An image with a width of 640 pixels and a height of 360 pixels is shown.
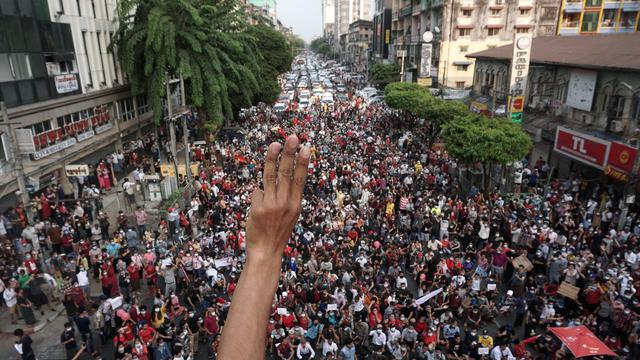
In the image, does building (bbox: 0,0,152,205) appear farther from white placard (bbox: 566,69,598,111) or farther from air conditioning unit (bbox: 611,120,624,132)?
white placard (bbox: 566,69,598,111)

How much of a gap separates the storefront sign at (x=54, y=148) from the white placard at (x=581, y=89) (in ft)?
88.0

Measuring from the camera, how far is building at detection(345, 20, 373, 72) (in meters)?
115

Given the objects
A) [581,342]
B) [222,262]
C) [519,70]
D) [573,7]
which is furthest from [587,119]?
[573,7]

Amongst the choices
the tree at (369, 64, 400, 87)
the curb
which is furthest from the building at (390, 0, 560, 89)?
the curb

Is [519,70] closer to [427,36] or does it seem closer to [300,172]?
[300,172]

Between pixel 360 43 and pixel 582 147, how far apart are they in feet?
358

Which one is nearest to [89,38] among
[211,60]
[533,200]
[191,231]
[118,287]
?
[211,60]

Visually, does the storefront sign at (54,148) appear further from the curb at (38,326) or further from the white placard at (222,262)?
the white placard at (222,262)

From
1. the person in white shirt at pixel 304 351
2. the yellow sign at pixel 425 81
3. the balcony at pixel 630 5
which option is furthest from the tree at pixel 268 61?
the balcony at pixel 630 5

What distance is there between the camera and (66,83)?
22.9m

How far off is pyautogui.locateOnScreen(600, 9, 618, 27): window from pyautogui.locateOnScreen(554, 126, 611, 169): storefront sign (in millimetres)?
29765

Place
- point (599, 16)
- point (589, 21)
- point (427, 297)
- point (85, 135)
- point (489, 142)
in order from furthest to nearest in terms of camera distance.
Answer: point (589, 21) → point (599, 16) → point (85, 135) → point (489, 142) → point (427, 297)

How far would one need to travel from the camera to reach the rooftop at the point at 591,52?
2156 cm

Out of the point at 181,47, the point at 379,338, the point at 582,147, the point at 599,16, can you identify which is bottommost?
the point at 379,338
